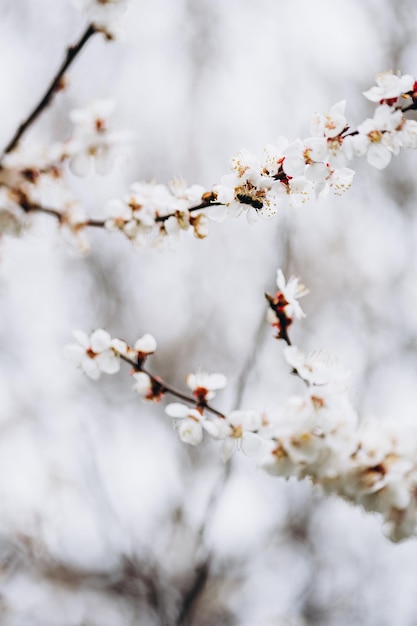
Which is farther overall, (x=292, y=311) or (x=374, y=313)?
(x=374, y=313)

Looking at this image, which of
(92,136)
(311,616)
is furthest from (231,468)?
(311,616)

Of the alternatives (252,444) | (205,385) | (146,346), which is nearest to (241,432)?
(252,444)

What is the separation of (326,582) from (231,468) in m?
2.81

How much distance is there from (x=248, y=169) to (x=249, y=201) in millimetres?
68

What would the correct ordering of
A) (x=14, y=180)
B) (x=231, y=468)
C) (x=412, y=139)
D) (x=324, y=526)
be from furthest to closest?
(x=324, y=526)
(x=231, y=468)
(x=412, y=139)
(x=14, y=180)

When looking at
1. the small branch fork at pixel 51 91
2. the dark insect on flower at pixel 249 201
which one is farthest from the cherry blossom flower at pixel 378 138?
the small branch fork at pixel 51 91

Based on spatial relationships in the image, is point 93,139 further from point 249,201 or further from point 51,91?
point 249,201

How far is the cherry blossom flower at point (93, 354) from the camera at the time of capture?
121 centimetres

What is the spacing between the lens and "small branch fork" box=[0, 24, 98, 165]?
76 cm

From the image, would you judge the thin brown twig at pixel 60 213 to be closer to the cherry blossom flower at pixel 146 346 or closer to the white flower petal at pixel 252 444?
the cherry blossom flower at pixel 146 346

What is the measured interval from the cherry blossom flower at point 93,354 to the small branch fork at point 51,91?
524mm

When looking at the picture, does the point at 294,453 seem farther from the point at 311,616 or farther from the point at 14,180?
the point at 311,616

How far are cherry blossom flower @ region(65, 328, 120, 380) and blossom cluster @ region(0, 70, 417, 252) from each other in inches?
10.2

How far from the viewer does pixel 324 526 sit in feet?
17.0
